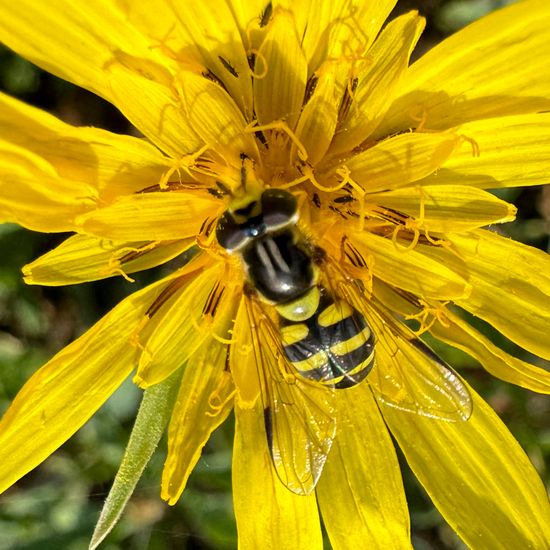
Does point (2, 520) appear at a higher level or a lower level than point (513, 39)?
lower

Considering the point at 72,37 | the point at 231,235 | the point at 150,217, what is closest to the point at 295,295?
the point at 231,235

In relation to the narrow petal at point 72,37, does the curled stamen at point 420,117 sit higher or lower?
lower

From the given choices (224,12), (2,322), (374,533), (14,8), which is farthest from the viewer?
(2,322)

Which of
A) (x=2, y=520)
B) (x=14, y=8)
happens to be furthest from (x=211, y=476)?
(x=14, y=8)

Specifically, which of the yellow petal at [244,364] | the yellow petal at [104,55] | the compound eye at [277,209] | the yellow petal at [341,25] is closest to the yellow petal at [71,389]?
the yellow petal at [244,364]

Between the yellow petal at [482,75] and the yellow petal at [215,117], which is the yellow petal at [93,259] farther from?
the yellow petal at [482,75]

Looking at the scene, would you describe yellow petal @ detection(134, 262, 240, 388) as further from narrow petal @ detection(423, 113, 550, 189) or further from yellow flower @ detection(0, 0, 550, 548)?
narrow petal @ detection(423, 113, 550, 189)

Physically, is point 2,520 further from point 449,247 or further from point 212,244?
point 449,247

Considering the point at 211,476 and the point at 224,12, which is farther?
the point at 211,476
